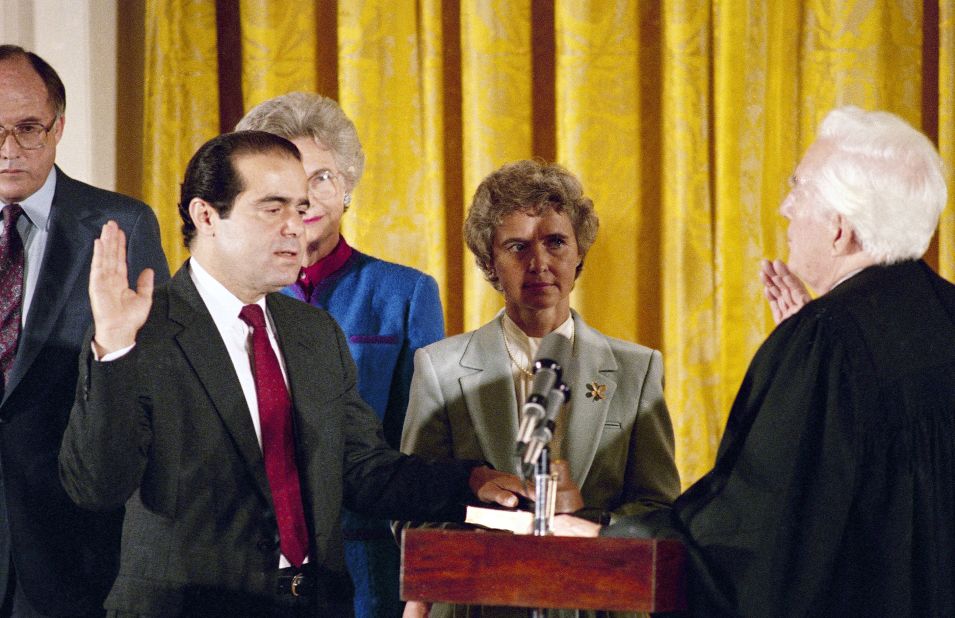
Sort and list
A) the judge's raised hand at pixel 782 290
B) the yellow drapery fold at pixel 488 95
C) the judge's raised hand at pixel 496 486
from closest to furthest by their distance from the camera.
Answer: the judge's raised hand at pixel 496 486, the judge's raised hand at pixel 782 290, the yellow drapery fold at pixel 488 95

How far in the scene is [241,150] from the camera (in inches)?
101

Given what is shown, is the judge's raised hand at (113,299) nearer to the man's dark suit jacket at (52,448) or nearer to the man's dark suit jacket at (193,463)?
the man's dark suit jacket at (193,463)

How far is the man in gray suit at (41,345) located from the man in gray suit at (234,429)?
37cm

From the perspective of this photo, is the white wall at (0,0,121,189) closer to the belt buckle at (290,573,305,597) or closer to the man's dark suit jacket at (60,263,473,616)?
the man's dark suit jacket at (60,263,473,616)

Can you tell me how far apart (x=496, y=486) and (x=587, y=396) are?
0.42 metres

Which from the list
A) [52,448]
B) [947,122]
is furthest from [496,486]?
[947,122]

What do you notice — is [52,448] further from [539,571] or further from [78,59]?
[78,59]

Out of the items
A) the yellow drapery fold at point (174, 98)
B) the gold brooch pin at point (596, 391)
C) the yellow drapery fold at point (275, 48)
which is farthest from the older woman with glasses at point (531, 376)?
the yellow drapery fold at point (174, 98)

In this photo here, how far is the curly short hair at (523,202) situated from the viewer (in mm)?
2977

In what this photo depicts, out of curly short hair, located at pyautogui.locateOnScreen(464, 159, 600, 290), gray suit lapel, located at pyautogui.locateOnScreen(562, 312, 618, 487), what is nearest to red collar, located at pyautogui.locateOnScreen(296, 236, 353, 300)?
curly short hair, located at pyautogui.locateOnScreen(464, 159, 600, 290)

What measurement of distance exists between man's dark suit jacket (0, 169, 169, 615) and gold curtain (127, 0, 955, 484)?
1.20 metres

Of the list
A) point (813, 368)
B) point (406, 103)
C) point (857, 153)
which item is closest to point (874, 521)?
point (813, 368)

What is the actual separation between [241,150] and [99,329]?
0.59 metres

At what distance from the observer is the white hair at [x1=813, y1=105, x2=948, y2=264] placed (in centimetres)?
226
